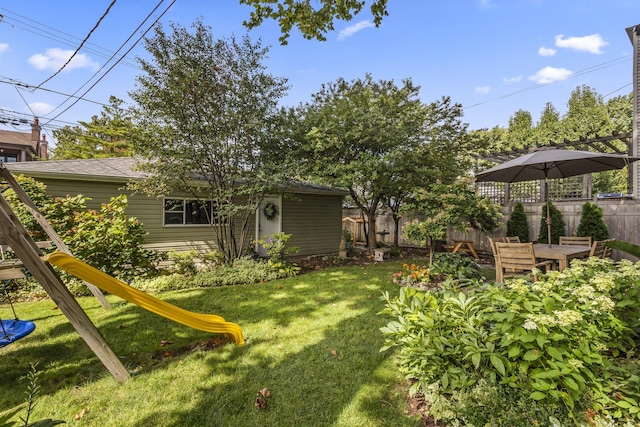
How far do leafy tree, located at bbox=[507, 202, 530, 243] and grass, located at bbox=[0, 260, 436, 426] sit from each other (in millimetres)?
7016

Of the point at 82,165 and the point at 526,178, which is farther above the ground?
the point at 82,165

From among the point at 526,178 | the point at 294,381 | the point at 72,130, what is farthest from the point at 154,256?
the point at 72,130

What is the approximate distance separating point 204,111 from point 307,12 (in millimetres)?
4000

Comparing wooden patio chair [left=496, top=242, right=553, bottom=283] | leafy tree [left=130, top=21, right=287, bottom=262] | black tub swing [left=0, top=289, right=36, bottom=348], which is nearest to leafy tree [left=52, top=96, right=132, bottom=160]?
leafy tree [left=130, top=21, right=287, bottom=262]

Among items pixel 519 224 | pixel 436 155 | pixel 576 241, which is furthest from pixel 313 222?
pixel 576 241

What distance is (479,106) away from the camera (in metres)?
20.5

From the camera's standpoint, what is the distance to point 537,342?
1.73 metres

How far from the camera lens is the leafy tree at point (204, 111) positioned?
21.5 feet

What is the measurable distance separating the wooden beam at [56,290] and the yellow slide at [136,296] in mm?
106

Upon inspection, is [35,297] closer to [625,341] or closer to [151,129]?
[151,129]

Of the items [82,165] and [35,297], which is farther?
[82,165]

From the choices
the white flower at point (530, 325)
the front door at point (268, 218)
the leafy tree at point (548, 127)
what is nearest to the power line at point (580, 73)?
the leafy tree at point (548, 127)

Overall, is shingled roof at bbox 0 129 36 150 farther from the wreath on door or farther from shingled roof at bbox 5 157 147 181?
the wreath on door

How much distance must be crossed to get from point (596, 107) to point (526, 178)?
24.9 meters
